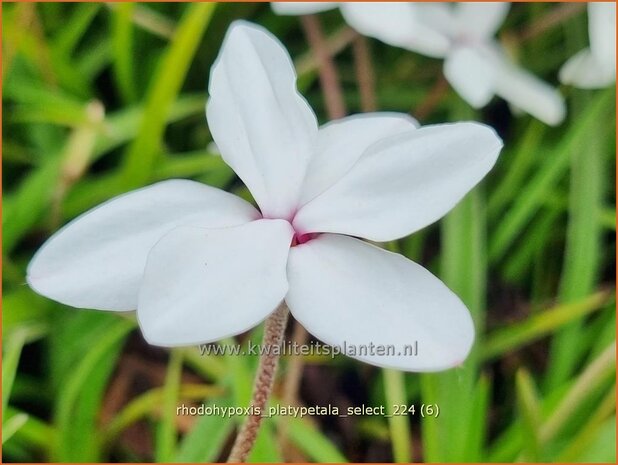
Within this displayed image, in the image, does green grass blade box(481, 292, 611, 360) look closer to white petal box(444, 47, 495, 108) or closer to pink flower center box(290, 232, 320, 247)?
white petal box(444, 47, 495, 108)

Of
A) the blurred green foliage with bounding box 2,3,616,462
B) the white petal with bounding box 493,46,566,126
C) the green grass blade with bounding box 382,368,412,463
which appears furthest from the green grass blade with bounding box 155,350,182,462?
the white petal with bounding box 493,46,566,126

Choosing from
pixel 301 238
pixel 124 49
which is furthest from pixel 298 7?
pixel 301 238

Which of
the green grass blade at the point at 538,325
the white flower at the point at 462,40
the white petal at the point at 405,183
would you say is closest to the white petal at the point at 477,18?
the white flower at the point at 462,40

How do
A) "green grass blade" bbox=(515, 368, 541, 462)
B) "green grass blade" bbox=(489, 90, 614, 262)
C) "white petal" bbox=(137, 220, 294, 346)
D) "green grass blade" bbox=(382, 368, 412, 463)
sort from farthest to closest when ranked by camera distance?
1. "green grass blade" bbox=(489, 90, 614, 262)
2. "green grass blade" bbox=(382, 368, 412, 463)
3. "green grass blade" bbox=(515, 368, 541, 462)
4. "white petal" bbox=(137, 220, 294, 346)

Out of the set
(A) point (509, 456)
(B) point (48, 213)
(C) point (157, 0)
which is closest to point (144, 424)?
(B) point (48, 213)

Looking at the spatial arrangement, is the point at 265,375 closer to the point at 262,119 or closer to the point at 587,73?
the point at 262,119

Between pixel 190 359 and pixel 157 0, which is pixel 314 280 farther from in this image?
pixel 157 0

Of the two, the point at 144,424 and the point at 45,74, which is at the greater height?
the point at 45,74
